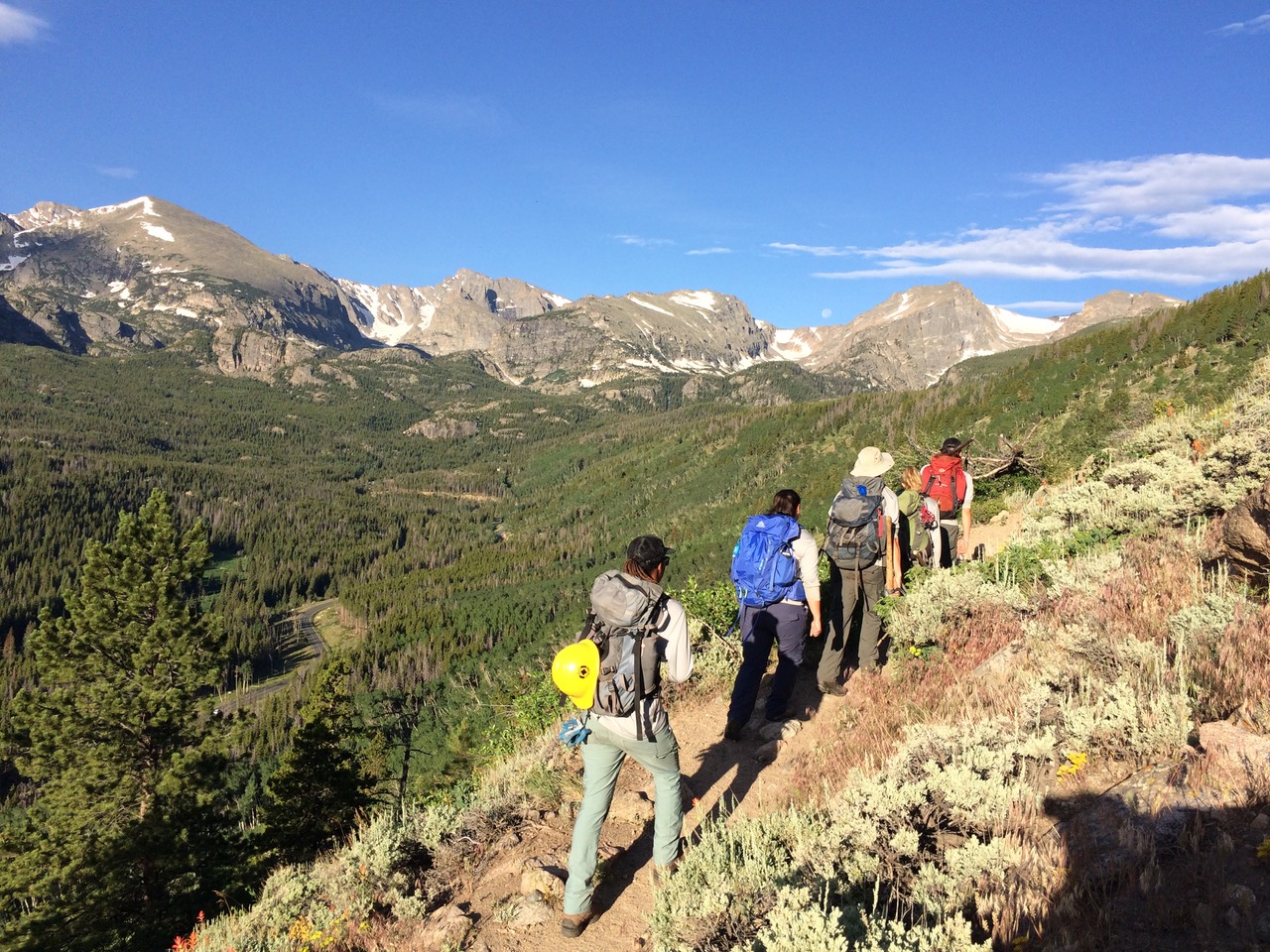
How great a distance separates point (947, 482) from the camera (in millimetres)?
10484

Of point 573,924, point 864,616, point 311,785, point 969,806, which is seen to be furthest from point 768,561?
point 311,785

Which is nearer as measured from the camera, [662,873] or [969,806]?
[969,806]

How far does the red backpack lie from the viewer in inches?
412

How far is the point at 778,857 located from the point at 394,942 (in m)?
3.05

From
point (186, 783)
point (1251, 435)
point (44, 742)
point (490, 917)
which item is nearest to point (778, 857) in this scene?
→ point (490, 917)

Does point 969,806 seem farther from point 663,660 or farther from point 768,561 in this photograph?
point 768,561

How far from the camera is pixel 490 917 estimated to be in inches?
195

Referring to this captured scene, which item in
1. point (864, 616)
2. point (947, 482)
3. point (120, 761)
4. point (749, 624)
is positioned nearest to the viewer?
point (749, 624)

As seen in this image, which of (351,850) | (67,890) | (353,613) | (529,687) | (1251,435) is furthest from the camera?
(353,613)

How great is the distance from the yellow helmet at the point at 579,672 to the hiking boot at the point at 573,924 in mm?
1557

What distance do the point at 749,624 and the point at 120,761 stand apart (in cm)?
2260

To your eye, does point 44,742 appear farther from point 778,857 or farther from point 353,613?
point 353,613

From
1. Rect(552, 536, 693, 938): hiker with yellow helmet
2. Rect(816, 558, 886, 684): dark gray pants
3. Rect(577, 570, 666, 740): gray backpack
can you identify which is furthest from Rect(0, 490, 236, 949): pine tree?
Rect(577, 570, 666, 740): gray backpack

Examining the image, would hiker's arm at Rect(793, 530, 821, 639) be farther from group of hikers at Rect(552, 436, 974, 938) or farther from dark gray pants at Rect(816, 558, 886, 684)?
dark gray pants at Rect(816, 558, 886, 684)
